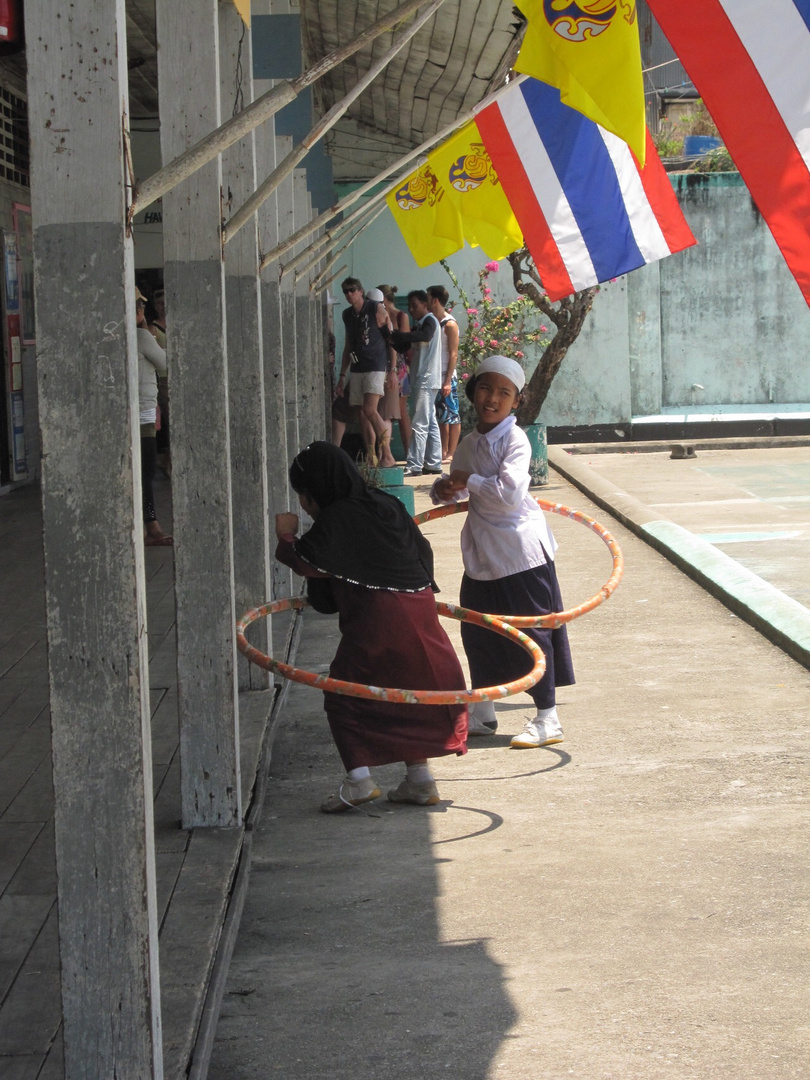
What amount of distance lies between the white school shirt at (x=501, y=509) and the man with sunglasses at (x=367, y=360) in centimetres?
833

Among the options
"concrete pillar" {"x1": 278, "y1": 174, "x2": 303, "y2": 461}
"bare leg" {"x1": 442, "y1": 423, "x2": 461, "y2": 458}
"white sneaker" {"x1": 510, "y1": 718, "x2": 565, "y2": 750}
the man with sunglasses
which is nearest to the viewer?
"white sneaker" {"x1": 510, "y1": 718, "x2": 565, "y2": 750}

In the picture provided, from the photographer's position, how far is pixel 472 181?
10055mm

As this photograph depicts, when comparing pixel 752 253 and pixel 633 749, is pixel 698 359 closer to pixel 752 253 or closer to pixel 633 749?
pixel 752 253

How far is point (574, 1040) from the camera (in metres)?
3.51

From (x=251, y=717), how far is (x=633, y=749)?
69.5 inches

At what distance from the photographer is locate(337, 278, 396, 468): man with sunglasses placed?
14.9m

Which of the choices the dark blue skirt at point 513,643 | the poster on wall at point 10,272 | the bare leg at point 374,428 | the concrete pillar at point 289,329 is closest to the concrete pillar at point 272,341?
the concrete pillar at point 289,329

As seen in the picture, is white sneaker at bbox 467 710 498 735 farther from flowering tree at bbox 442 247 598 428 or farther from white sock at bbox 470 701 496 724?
flowering tree at bbox 442 247 598 428

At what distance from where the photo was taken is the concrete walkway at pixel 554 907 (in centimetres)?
349

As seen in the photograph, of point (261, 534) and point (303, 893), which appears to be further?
point (261, 534)

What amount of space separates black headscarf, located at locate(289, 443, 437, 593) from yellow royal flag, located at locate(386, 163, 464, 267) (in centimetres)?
615

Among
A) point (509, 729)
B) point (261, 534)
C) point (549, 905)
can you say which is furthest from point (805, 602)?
point (549, 905)

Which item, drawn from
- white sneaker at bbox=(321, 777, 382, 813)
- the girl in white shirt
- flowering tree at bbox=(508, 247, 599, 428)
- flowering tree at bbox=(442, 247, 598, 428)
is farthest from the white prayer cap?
→ flowering tree at bbox=(442, 247, 598, 428)

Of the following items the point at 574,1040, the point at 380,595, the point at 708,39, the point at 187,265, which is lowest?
the point at 574,1040
